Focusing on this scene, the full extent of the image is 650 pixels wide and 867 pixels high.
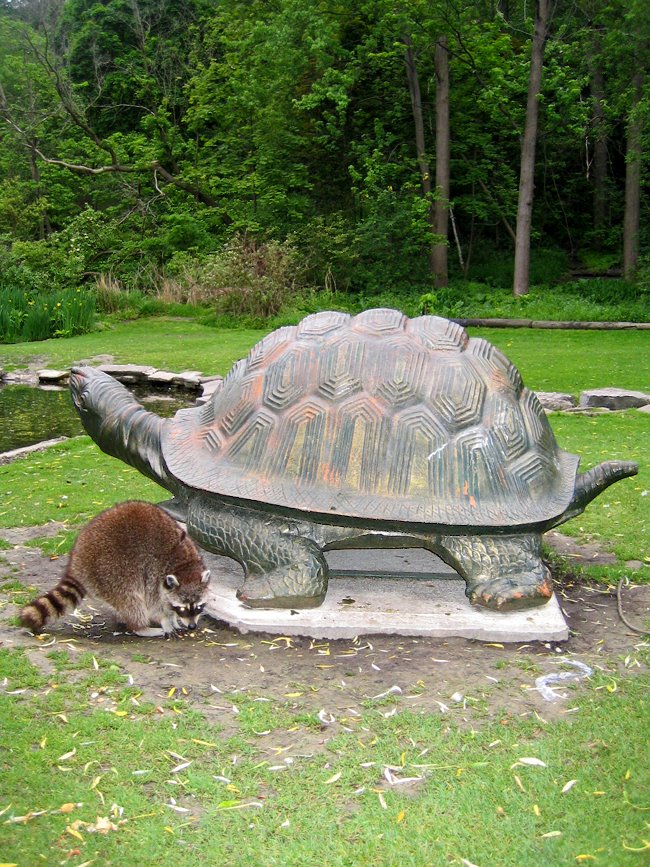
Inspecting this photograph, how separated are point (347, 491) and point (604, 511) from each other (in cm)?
327

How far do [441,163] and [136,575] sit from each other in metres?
20.9

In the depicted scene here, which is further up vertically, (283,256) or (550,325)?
(283,256)

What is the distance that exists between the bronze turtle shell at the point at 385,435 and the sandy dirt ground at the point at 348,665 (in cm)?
69

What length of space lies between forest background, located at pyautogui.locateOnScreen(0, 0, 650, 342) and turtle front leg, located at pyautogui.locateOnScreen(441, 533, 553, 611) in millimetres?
14472

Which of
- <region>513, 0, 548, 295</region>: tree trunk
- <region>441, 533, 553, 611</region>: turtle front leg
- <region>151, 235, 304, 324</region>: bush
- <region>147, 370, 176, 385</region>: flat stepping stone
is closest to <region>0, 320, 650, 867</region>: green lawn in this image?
<region>441, 533, 553, 611</region>: turtle front leg

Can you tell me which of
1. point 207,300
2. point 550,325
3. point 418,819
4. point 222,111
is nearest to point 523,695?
point 418,819

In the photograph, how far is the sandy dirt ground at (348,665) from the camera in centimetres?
388

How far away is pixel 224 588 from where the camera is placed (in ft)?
16.4

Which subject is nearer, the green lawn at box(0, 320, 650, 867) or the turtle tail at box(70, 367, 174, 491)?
the green lawn at box(0, 320, 650, 867)

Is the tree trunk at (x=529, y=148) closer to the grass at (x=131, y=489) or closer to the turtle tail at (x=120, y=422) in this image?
the grass at (x=131, y=489)

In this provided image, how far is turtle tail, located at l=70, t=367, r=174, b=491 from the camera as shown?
5.35 meters

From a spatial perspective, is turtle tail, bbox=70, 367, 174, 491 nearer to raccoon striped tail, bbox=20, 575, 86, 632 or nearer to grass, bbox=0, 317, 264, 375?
raccoon striped tail, bbox=20, 575, 86, 632

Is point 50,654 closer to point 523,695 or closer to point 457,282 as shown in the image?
point 523,695

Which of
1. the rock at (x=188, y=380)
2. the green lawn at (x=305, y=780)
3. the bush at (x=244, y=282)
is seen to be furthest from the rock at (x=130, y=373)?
the green lawn at (x=305, y=780)
